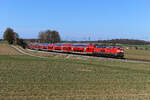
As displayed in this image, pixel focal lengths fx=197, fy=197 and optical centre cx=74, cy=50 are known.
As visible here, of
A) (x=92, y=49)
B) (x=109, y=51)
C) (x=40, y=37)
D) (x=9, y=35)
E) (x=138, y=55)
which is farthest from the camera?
(x=40, y=37)

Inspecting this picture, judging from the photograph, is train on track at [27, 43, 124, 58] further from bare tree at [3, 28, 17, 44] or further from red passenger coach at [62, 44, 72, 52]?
bare tree at [3, 28, 17, 44]

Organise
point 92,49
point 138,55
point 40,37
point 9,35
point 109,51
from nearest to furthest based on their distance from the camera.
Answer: point 109,51, point 92,49, point 138,55, point 9,35, point 40,37

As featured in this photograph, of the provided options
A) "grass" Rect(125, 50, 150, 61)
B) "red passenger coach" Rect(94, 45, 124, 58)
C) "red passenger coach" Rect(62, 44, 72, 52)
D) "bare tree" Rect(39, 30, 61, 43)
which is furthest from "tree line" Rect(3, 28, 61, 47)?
"red passenger coach" Rect(94, 45, 124, 58)

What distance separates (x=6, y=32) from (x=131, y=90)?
143278 millimetres

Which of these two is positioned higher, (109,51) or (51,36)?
(51,36)

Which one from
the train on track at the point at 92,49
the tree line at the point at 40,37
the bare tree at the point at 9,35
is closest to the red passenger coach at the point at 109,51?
the train on track at the point at 92,49

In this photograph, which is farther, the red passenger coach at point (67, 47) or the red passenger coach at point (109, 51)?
the red passenger coach at point (67, 47)

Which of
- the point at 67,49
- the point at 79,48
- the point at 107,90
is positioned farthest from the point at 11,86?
the point at 67,49

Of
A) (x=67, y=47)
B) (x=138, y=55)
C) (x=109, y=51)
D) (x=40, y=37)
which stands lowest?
(x=138, y=55)

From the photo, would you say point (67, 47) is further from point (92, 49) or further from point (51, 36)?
point (51, 36)

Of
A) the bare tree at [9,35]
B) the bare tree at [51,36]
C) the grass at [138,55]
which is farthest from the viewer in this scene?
the bare tree at [51,36]

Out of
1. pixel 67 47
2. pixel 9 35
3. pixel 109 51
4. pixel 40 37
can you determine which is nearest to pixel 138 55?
pixel 109 51

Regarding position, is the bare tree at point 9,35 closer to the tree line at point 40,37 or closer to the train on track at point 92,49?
the tree line at point 40,37

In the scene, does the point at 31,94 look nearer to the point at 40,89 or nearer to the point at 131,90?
the point at 40,89
